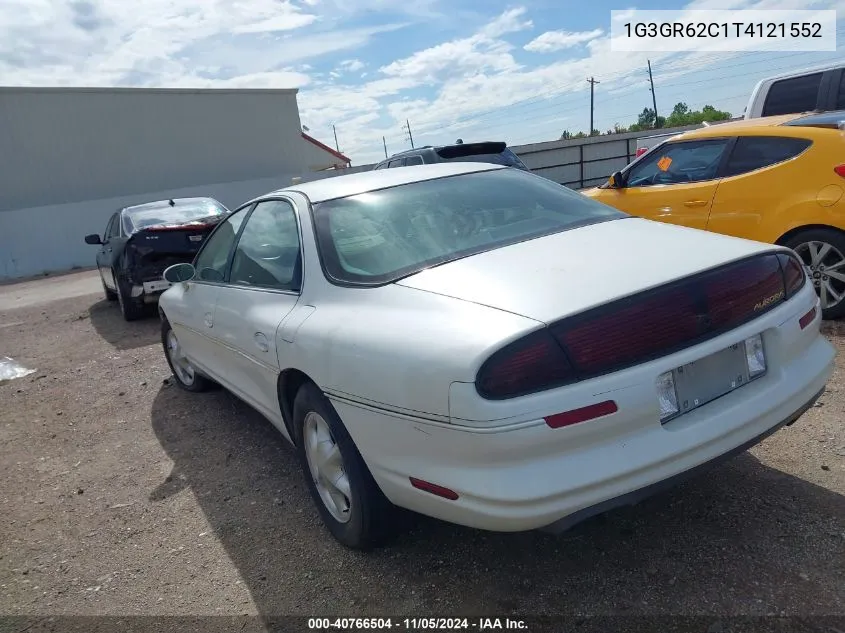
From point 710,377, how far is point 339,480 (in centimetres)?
151

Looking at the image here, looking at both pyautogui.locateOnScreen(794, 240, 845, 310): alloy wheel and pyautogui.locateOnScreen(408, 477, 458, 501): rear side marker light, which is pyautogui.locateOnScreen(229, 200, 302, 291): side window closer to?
pyautogui.locateOnScreen(408, 477, 458, 501): rear side marker light

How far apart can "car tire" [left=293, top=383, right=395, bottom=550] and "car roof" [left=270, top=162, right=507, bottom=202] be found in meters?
1.05

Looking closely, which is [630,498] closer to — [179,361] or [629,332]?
[629,332]

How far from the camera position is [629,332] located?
6.72 ft

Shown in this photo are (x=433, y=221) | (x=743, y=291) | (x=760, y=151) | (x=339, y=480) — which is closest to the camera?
(x=743, y=291)

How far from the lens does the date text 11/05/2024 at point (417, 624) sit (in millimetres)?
2273

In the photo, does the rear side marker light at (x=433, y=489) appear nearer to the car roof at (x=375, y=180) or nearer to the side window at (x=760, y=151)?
the car roof at (x=375, y=180)

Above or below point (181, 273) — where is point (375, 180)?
above

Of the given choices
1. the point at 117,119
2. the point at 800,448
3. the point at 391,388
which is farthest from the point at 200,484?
the point at 117,119

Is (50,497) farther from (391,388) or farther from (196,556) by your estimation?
(391,388)

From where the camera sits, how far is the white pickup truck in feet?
23.7

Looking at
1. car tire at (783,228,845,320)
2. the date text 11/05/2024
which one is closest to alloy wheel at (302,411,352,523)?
the date text 11/05/2024

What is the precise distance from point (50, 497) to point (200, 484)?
0.94 m

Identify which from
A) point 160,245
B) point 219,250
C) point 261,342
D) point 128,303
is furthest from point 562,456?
point 128,303
